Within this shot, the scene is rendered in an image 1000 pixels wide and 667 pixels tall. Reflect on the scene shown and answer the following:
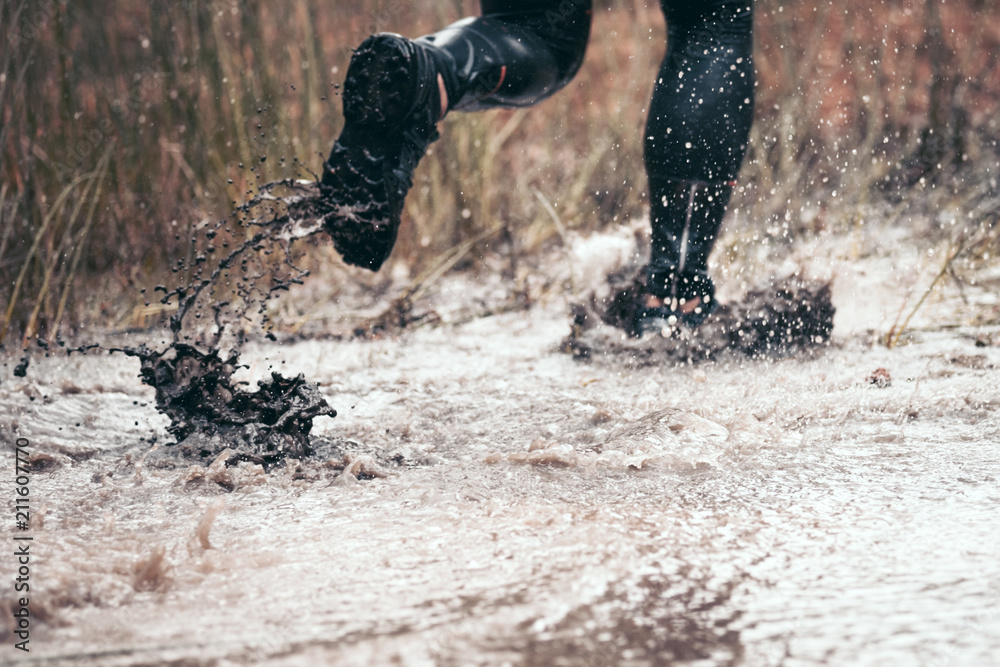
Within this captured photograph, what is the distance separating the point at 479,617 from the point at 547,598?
0.08 m

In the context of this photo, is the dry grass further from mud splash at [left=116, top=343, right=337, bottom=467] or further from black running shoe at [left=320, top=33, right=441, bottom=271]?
mud splash at [left=116, top=343, right=337, bottom=467]

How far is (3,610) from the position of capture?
104 centimetres

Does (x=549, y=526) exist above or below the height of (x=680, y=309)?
below

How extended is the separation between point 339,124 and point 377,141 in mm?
1404

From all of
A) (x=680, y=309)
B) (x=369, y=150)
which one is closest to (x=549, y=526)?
(x=369, y=150)

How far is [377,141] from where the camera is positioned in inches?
72.0

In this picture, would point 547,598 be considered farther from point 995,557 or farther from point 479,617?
point 995,557

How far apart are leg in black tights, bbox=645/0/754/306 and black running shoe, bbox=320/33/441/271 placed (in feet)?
1.64

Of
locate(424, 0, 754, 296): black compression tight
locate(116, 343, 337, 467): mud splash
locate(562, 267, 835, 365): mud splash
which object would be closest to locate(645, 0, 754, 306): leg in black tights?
locate(424, 0, 754, 296): black compression tight

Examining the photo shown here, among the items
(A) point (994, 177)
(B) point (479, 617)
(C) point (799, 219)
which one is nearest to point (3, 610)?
(B) point (479, 617)

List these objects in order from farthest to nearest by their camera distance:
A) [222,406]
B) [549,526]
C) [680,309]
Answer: [680,309] < [222,406] < [549,526]

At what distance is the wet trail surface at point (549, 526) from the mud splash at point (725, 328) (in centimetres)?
12

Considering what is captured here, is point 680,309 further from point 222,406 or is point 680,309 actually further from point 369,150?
point 222,406

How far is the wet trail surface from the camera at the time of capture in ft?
3.21
